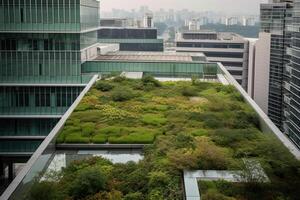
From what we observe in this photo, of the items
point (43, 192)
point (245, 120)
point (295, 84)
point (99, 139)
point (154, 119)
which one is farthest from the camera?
point (295, 84)

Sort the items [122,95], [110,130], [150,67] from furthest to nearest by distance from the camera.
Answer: [150,67] → [122,95] → [110,130]

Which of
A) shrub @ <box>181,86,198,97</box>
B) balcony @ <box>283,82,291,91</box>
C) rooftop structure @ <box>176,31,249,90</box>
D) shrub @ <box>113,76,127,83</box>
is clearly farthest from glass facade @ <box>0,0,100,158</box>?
rooftop structure @ <box>176,31,249,90</box>

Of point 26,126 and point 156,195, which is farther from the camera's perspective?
point 26,126

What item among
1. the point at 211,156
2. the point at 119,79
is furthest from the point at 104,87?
the point at 211,156

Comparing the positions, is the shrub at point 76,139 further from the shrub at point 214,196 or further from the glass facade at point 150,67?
the glass facade at point 150,67

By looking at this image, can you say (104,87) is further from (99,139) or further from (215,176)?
(215,176)

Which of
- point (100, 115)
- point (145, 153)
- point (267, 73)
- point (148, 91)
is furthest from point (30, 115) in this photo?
point (267, 73)

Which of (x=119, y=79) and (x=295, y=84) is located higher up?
(x=119, y=79)

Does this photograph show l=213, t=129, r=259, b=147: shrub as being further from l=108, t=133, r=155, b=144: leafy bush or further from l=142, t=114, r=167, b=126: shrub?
l=142, t=114, r=167, b=126: shrub
